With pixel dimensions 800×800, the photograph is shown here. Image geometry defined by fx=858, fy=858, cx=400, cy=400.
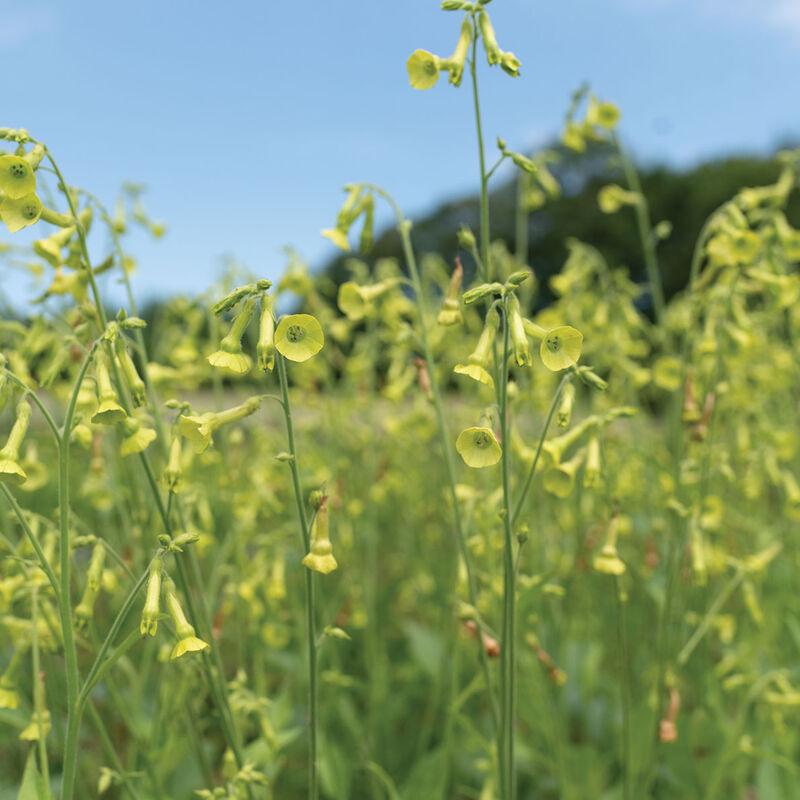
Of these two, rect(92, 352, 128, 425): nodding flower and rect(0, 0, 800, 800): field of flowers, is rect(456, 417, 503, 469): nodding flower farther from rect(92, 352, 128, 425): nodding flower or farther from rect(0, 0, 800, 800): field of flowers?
rect(92, 352, 128, 425): nodding flower

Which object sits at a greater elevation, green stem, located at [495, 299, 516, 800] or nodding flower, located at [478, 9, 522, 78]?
nodding flower, located at [478, 9, 522, 78]

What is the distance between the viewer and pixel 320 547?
65.2 inches

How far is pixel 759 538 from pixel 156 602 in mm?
3261

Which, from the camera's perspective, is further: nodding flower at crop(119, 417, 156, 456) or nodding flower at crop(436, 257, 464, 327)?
nodding flower at crop(436, 257, 464, 327)

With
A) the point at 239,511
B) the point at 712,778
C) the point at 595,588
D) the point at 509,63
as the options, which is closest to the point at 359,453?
the point at 239,511

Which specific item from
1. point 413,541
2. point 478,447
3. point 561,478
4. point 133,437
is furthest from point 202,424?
point 413,541

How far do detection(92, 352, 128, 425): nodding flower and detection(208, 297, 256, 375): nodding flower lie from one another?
0.66ft

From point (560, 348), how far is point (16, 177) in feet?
3.53

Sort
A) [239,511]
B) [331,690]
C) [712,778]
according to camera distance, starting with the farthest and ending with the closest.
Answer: [239,511] → [331,690] → [712,778]

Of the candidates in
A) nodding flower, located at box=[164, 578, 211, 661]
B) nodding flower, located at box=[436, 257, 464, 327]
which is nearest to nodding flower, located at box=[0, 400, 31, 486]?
nodding flower, located at box=[164, 578, 211, 661]

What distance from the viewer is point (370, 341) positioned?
13.7ft

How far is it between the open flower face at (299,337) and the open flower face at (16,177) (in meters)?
0.57

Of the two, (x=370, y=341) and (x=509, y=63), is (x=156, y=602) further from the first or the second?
(x=370, y=341)

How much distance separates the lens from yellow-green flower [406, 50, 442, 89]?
1.82 m
